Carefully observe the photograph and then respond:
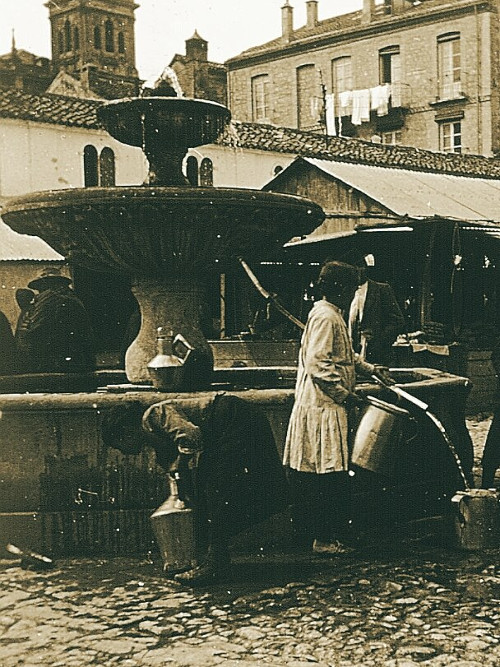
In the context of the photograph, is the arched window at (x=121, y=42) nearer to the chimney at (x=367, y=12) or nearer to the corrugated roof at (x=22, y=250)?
the chimney at (x=367, y=12)

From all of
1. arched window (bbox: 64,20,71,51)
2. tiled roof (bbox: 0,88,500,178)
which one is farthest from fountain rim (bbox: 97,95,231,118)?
arched window (bbox: 64,20,71,51)

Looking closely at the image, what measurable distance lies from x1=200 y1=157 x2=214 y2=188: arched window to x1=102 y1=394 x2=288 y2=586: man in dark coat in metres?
23.4

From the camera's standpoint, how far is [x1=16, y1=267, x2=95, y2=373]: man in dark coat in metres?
7.44

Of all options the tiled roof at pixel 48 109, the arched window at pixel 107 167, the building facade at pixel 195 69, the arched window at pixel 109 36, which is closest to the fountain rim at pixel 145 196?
the tiled roof at pixel 48 109

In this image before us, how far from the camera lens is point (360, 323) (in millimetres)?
11062

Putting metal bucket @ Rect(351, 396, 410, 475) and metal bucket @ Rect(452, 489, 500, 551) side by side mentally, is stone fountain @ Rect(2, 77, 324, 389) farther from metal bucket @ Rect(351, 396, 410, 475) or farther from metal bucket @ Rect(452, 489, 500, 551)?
metal bucket @ Rect(452, 489, 500, 551)

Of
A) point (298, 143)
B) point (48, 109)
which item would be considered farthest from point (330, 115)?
point (48, 109)

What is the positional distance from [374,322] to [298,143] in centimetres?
1952

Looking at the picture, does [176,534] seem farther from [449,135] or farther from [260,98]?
[260,98]

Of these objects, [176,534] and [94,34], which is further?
[94,34]

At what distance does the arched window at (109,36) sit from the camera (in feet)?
212

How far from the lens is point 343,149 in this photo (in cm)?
2895

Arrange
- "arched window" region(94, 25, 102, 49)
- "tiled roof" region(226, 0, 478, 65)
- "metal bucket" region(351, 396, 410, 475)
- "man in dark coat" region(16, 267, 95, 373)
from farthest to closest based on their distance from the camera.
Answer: "arched window" region(94, 25, 102, 49)
"tiled roof" region(226, 0, 478, 65)
"man in dark coat" region(16, 267, 95, 373)
"metal bucket" region(351, 396, 410, 475)

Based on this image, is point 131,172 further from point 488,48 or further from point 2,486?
point 2,486
